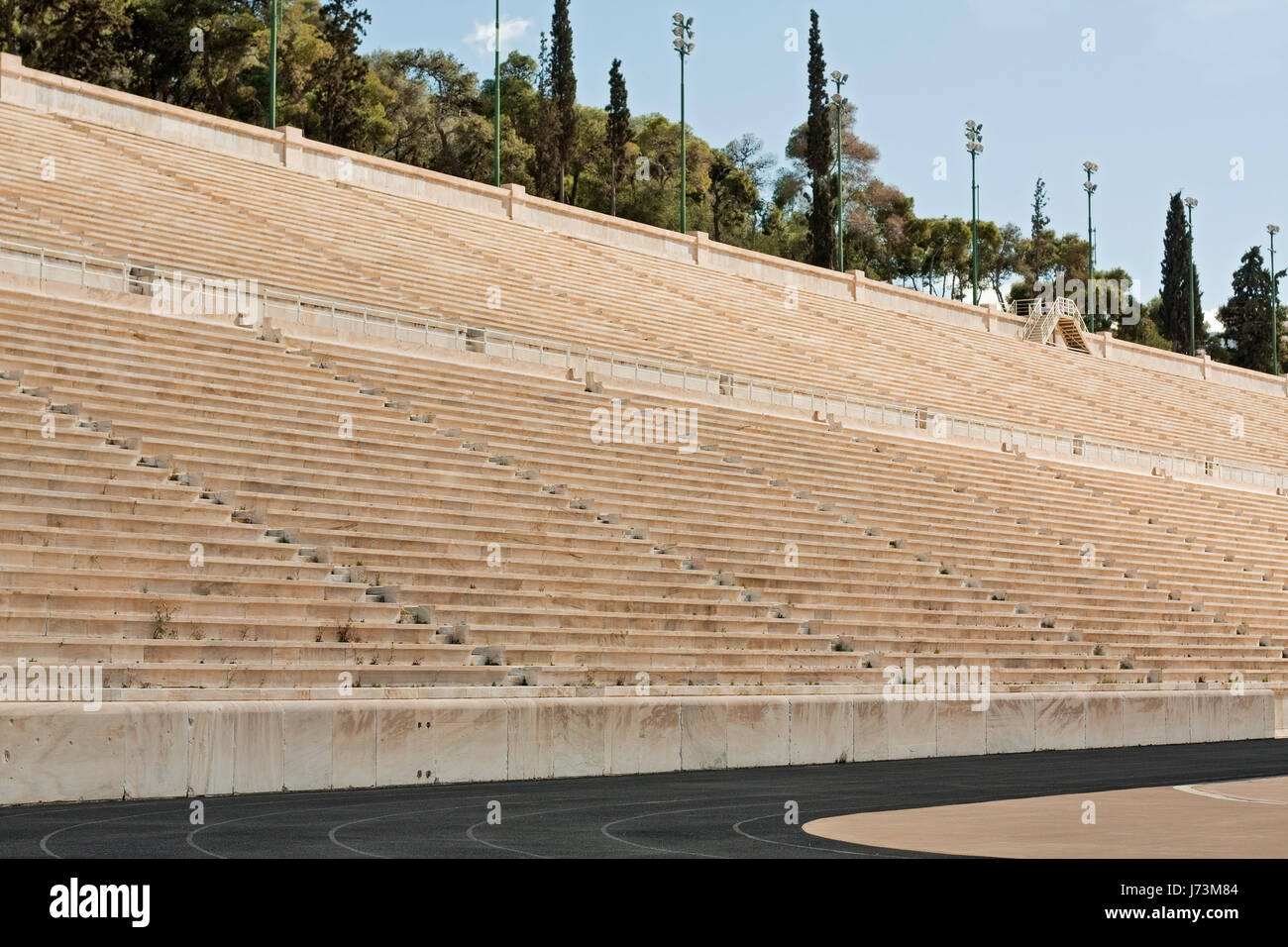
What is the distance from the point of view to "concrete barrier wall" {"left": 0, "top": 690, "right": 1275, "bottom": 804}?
948cm

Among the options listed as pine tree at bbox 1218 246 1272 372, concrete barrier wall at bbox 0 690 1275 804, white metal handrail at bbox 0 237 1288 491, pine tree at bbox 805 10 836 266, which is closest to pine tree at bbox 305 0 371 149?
pine tree at bbox 805 10 836 266

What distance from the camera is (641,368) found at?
2341cm

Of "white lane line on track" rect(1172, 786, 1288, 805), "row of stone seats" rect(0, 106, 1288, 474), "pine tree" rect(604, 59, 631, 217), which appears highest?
"pine tree" rect(604, 59, 631, 217)

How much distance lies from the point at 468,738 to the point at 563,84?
45.1m

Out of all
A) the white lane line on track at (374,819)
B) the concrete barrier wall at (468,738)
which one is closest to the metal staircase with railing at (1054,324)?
the concrete barrier wall at (468,738)

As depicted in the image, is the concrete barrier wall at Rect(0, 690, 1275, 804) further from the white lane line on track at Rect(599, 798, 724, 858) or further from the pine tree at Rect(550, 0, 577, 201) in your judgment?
the pine tree at Rect(550, 0, 577, 201)

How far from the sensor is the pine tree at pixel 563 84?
174ft

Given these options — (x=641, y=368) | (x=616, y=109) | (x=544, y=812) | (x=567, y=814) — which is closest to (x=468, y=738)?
(x=544, y=812)

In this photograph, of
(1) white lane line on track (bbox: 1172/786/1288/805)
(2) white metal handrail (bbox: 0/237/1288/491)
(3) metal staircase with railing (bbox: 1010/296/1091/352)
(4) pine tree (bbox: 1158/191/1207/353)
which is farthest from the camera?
(4) pine tree (bbox: 1158/191/1207/353)

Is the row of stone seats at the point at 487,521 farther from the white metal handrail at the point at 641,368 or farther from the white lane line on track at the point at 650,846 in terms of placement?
the white lane line on track at the point at 650,846

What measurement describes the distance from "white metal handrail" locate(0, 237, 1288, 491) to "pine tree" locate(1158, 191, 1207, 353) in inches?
1488

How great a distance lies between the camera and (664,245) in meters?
36.0

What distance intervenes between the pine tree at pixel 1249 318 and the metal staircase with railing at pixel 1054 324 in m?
31.1
